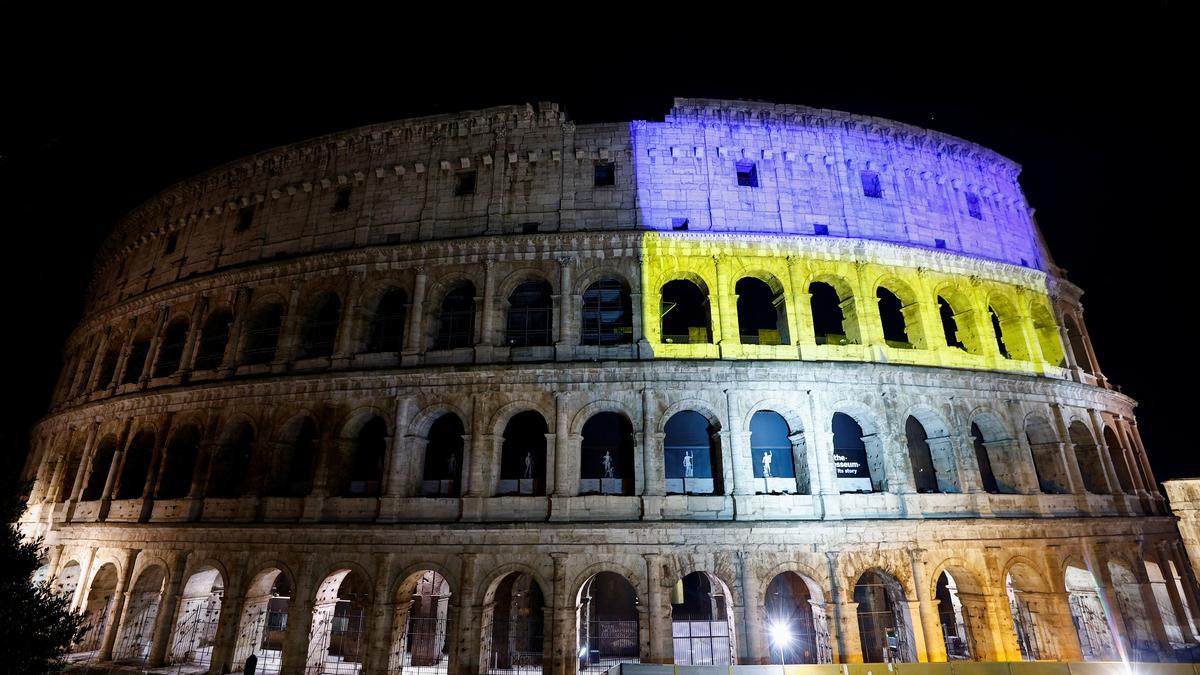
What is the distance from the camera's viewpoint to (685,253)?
16.6m

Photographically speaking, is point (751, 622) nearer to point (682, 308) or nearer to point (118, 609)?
point (682, 308)

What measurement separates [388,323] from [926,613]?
59.0ft

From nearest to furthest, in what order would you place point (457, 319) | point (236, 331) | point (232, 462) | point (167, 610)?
point (167, 610), point (232, 462), point (457, 319), point (236, 331)

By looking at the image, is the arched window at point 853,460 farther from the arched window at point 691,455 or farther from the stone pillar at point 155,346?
the stone pillar at point 155,346

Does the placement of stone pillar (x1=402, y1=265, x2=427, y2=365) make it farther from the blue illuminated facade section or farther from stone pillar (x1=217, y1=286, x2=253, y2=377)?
the blue illuminated facade section

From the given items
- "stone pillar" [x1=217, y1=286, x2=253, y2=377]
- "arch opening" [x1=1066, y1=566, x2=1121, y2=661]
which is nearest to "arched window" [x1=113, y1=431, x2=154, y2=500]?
"stone pillar" [x1=217, y1=286, x2=253, y2=377]

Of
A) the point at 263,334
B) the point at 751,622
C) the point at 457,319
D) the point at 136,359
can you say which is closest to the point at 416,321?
the point at 457,319

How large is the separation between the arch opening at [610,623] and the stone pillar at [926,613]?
779cm

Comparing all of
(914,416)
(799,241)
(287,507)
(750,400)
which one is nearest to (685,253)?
(799,241)

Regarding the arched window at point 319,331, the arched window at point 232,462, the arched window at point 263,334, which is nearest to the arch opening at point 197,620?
the arched window at point 232,462

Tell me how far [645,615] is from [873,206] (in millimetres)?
14848

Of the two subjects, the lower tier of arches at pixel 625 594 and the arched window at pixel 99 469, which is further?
the arched window at pixel 99 469

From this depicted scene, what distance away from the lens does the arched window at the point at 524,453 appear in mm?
15672

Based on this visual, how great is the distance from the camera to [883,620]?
54.0ft
